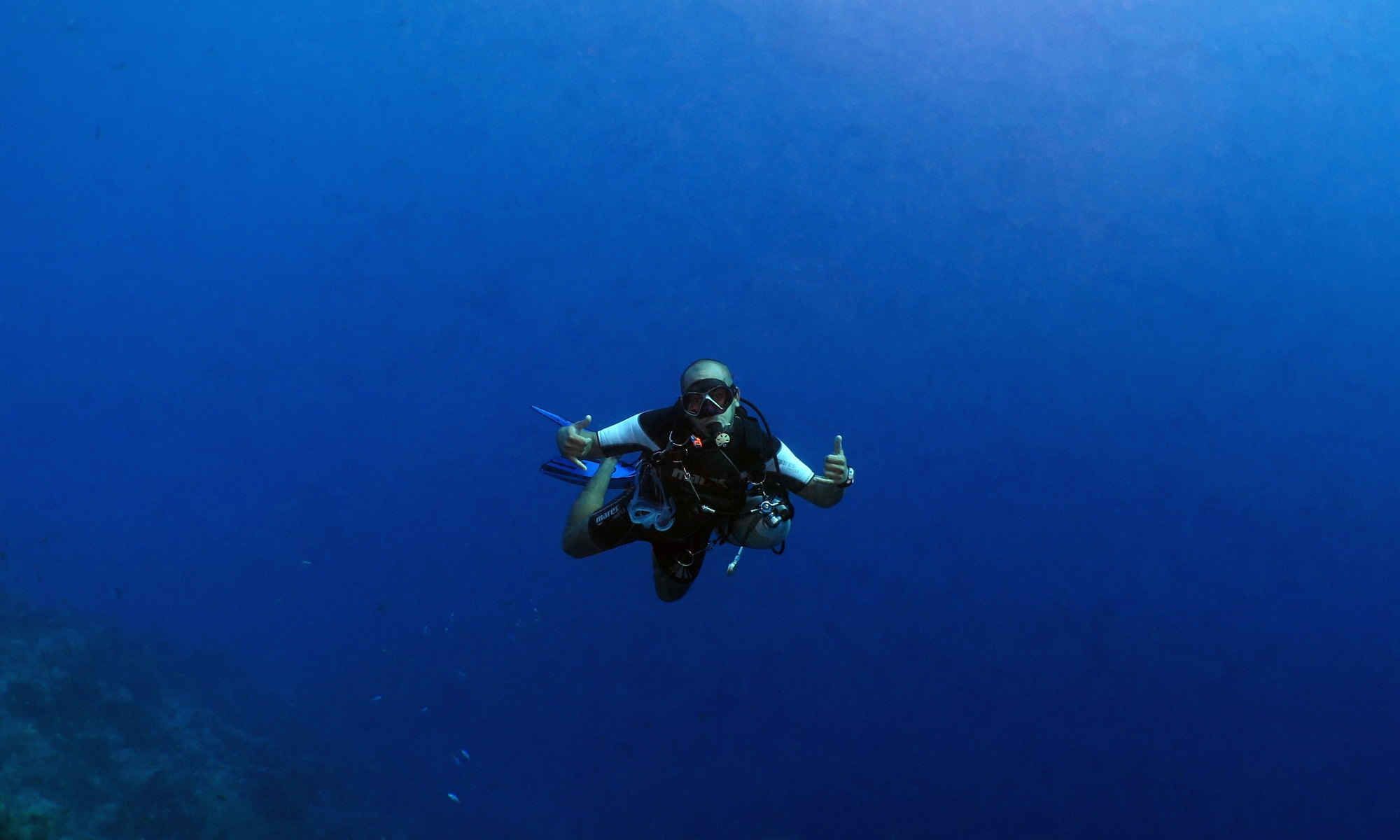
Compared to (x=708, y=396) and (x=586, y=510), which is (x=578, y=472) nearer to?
(x=586, y=510)

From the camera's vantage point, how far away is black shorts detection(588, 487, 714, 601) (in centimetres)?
276

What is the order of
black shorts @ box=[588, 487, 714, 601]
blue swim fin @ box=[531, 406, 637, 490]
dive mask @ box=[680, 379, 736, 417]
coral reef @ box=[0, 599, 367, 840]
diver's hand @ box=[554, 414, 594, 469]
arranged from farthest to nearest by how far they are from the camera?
coral reef @ box=[0, 599, 367, 840]
blue swim fin @ box=[531, 406, 637, 490]
black shorts @ box=[588, 487, 714, 601]
diver's hand @ box=[554, 414, 594, 469]
dive mask @ box=[680, 379, 736, 417]

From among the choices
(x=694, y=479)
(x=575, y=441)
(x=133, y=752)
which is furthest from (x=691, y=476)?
(x=133, y=752)

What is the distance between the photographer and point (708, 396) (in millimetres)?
2514

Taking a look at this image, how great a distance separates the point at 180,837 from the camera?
412cm

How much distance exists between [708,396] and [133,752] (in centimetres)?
353

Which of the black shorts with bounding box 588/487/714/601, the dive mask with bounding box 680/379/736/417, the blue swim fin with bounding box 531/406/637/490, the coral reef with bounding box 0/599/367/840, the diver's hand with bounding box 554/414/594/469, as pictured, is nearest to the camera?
the dive mask with bounding box 680/379/736/417

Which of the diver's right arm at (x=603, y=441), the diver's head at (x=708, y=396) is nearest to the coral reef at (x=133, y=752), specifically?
the diver's right arm at (x=603, y=441)

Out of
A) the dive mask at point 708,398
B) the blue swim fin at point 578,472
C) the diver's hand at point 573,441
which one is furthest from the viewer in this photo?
the blue swim fin at point 578,472

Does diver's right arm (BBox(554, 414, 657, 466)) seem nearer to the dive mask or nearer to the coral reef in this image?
the dive mask

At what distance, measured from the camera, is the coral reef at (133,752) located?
411 centimetres

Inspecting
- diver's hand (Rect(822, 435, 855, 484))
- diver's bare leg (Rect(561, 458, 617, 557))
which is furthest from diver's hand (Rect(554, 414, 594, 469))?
diver's hand (Rect(822, 435, 855, 484))

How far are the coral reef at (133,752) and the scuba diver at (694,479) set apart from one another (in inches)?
97.9

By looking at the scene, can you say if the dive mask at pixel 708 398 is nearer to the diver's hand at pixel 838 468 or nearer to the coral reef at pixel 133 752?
the diver's hand at pixel 838 468
